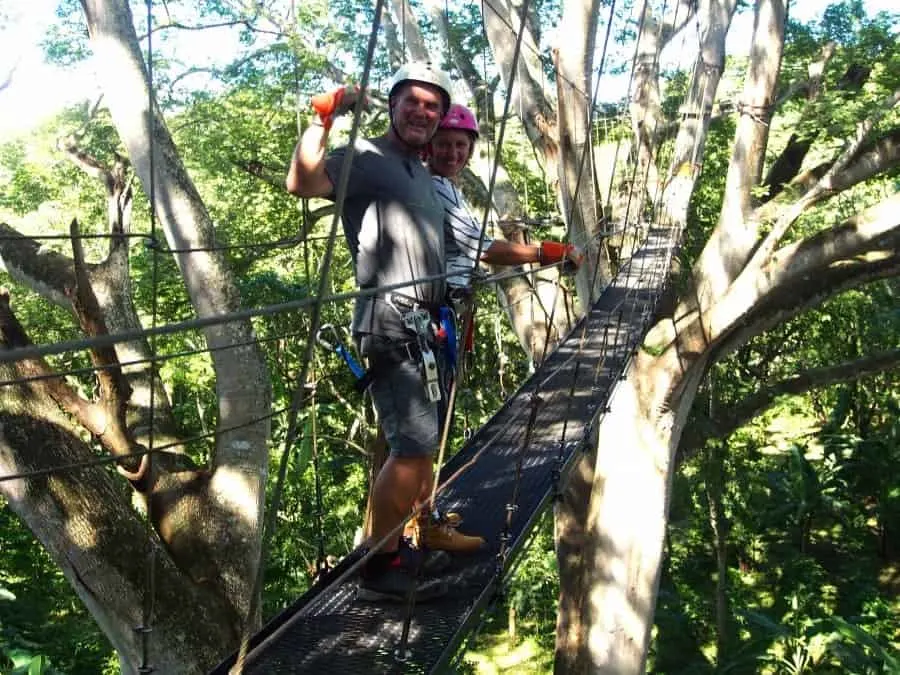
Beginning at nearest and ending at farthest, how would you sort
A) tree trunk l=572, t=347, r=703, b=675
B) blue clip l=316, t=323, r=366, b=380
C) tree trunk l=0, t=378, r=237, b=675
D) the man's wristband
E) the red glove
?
the man's wristband → blue clip l=316, t=323, r=366, b=380 → the red glove → tree trunk l=0, t=378, r=237, b=675 → tree trunk l=572, t=347, r=703, b=675

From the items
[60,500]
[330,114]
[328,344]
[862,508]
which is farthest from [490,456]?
[862,508]

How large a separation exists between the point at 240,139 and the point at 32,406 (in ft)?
21.4

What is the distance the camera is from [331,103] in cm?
140

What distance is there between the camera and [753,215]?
4289 mm

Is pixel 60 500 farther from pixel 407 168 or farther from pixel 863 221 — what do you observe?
pixel 863 221

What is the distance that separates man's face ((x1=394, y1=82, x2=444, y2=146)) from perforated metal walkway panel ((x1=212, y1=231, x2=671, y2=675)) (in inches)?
26.1

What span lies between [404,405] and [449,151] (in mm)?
610

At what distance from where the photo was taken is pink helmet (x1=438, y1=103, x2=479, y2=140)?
1922mm

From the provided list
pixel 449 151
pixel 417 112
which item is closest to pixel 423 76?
pixel 417 112

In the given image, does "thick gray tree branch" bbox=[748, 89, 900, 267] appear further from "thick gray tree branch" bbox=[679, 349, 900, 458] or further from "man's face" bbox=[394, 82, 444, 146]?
"man's face" bbox=[394, 82, 444, 146]

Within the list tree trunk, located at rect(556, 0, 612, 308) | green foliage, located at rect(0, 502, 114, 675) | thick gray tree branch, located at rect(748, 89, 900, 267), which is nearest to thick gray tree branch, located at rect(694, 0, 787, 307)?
thick gray tree branch, located at rect(748, 89, 900, 267)

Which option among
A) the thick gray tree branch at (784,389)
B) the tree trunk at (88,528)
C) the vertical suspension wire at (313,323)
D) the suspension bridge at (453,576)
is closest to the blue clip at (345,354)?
the suspension bridge at (453,576)

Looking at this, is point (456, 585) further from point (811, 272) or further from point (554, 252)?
point (811, 272)

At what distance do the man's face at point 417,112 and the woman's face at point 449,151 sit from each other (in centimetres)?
26
